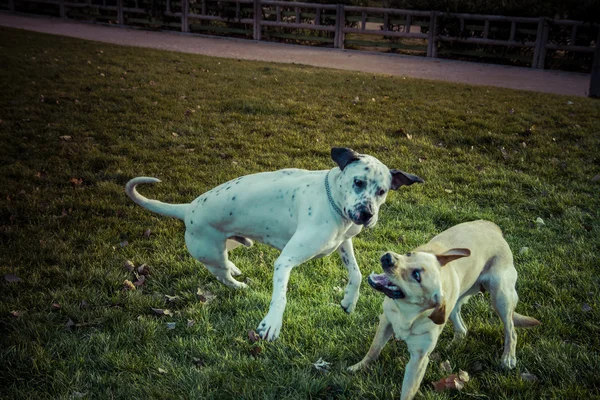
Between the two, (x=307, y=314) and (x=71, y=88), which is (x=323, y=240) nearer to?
(x=307, y=314)

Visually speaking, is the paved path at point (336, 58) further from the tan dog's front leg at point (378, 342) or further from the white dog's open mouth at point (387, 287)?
the white dog's open mouth at point (387, 287)

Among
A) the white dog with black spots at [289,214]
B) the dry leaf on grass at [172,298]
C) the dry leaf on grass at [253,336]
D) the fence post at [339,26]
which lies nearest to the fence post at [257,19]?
the fence post at [339,26]

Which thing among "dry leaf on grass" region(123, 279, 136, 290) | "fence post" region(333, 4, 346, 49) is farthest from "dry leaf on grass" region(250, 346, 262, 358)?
"fence post" region(333, 4, 346, 49)

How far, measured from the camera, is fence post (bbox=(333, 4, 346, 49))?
18.2 meters

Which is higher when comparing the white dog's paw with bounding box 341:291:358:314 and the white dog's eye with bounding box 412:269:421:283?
the white dog's eye with bounding box 412:269:421:283

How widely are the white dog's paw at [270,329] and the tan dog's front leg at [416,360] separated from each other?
0.83m

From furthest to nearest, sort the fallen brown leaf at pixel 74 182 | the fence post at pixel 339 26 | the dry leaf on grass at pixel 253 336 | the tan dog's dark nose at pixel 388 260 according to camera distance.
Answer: the fence post at pixel 339 26 < the fallen brown leaf at pixel 74 182 < the dry leaf on grass at pixel 253 336 < the tan dog's dark nose at pixel 388 260

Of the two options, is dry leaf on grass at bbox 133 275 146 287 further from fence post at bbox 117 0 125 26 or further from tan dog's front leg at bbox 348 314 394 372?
fence post at bbox 117 0 125 26

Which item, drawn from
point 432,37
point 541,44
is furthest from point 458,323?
point 432,37

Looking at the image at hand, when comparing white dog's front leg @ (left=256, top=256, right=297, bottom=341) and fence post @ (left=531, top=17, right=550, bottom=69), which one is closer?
white dog's front leg @ (left=256, top=256, right=297, bottom=341)

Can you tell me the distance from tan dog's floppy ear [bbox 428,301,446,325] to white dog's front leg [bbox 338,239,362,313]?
1110mm

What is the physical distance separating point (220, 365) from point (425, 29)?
665 inches

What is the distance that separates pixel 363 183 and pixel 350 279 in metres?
0.84

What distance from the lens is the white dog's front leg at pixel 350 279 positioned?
3.96 m
